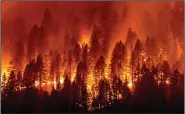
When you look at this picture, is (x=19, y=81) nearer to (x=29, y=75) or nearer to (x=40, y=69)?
(x=29, y=75)

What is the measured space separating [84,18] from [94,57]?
0.70 metres

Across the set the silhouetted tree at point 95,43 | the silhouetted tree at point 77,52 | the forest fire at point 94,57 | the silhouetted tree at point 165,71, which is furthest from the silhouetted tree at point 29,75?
the silhouetted tree at point 165,71

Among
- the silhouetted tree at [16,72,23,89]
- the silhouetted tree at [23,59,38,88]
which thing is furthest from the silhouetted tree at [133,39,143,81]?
the silhouetted tree at [16,72,23,89]

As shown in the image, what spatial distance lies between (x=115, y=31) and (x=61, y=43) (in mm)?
858

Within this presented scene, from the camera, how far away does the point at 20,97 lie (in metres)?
5.42

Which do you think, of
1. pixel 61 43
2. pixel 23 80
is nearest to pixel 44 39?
pixel 61 43

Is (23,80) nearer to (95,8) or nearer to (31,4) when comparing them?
(31,4)

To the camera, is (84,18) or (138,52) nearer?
(138,52)

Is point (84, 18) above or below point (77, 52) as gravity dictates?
above

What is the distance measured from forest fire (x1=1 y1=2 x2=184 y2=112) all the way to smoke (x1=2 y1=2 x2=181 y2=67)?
0.05 feet

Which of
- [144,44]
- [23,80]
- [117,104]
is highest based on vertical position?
[144,44]

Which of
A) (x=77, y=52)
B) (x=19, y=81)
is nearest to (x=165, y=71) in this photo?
(x=77, y=52)

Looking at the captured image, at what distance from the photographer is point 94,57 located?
5684 millimetres

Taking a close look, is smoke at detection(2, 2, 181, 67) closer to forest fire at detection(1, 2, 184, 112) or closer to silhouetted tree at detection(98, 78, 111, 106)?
forest fire at detection(1, 2, 184, 112)
